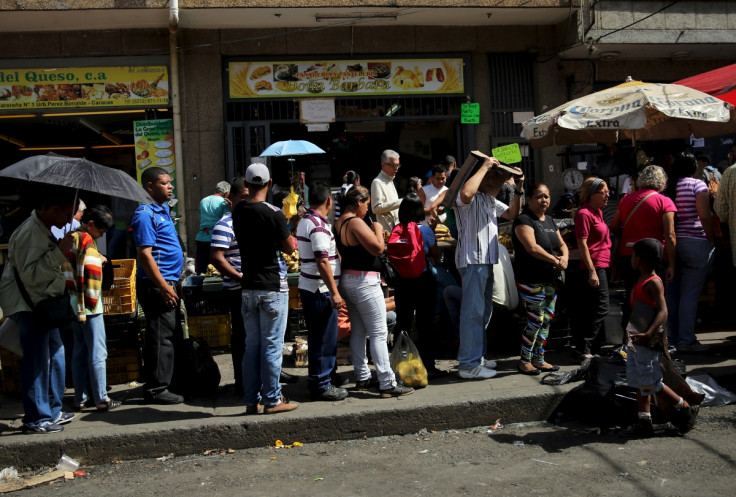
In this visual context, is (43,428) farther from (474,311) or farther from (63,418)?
(474,311)

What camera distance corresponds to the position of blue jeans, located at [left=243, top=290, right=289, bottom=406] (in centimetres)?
584

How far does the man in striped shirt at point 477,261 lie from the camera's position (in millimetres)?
6855

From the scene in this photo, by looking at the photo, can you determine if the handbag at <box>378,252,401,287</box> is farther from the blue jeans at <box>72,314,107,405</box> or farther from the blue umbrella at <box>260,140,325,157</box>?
the blue umbrella at <box>260,140,325,157</box>

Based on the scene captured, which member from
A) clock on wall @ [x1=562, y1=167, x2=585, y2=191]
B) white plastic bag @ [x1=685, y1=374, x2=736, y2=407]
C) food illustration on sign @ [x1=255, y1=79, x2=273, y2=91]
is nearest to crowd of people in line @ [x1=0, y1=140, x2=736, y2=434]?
white plastic bag @ [x1=685, y1=374, x2=736, y2=407]

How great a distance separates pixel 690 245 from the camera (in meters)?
7.63

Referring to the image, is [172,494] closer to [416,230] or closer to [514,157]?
[416,230]

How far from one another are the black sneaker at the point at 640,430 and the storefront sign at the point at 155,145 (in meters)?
8.11

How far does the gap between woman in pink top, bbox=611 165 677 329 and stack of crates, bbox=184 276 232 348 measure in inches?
174

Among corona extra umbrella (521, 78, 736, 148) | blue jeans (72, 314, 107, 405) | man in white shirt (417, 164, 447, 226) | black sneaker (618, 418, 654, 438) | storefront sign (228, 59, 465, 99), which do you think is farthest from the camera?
storefront sign (228, 59, 465, 99)

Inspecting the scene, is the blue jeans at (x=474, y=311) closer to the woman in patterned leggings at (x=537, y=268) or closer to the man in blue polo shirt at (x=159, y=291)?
the woman in patterned leggings at (x=537, y=268)

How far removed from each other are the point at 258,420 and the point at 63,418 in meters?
1.60

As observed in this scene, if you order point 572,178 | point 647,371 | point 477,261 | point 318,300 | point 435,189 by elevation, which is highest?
point 572,178

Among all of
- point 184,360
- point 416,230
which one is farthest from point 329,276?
point 184,360

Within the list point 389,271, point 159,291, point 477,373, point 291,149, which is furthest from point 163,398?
point 291,149
